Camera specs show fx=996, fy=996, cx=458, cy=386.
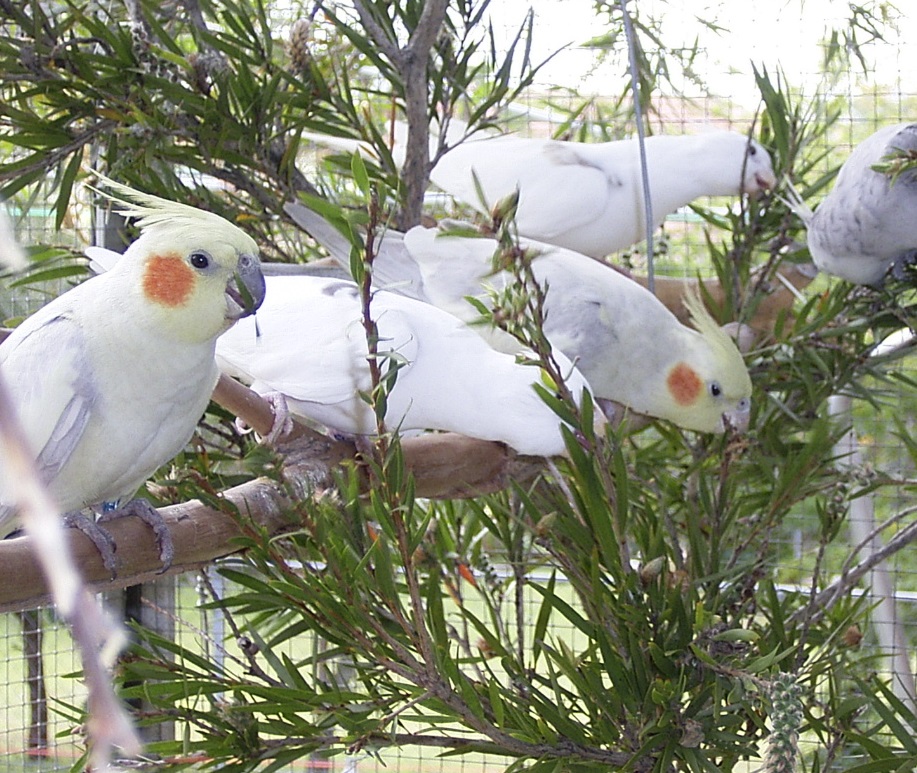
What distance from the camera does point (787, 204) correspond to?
109 cm

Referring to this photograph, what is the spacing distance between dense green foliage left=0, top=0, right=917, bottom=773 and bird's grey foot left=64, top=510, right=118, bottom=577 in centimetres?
8

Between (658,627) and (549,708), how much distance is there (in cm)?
10

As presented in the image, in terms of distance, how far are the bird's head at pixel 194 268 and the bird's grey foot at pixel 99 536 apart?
135 mm

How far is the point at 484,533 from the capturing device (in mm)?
1132

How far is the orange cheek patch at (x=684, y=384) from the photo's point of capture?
981mm

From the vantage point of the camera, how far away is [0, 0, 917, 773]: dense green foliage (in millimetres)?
640

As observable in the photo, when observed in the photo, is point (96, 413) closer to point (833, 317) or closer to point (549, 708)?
point (549, 708)

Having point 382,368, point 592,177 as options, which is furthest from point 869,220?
point 382,368

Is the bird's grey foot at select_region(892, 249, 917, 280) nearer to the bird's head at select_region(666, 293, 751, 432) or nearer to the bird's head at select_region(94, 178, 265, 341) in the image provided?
the bird's head at select_region(666, 293, 751, 432)

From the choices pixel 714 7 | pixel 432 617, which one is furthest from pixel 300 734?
pixel 714 7

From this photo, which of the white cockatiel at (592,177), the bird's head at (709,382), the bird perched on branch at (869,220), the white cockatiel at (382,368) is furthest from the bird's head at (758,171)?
the white cockatiel at (382,368)

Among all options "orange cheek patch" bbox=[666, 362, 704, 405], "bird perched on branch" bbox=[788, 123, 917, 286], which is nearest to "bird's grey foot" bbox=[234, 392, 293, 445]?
"orange cheek patch" bbox=[666, 362, 704, 405]

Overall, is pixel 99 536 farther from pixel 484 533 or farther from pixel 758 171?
pixel 758 171

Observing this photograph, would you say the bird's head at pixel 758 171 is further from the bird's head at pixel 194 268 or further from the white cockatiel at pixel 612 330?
the bird's head at pixel 194 268
